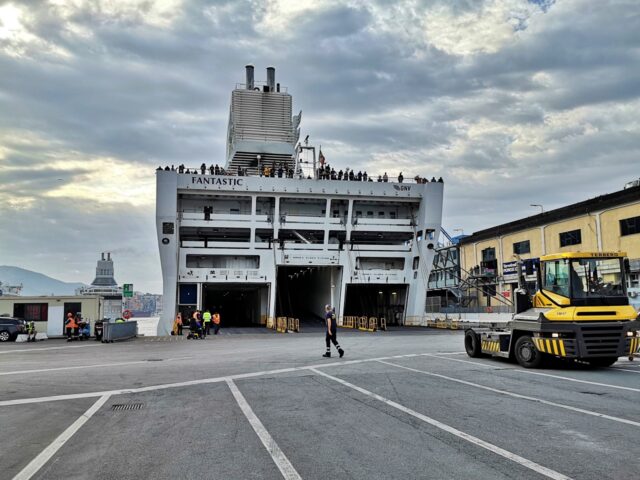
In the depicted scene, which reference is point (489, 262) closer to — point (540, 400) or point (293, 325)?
point (293, 325)

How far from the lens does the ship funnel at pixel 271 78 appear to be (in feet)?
149

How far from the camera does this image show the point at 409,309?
41.0 meters

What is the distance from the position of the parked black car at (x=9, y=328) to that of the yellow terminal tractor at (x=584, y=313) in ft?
91.3

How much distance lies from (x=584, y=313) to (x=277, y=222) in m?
27.4

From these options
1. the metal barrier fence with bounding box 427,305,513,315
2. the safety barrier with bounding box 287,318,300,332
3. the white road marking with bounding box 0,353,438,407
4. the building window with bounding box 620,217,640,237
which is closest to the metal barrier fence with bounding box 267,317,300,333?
the safety barrier with bounding box 287,318,300,332

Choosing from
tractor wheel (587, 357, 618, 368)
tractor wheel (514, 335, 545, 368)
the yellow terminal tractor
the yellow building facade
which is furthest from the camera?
the yellow building facade

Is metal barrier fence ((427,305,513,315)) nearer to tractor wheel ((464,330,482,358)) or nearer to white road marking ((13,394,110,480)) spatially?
tractor wheel ((464,330,482,358))

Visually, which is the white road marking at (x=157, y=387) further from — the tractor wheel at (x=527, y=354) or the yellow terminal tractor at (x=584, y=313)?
the yellow terminal tractor at (x=584, y=313)

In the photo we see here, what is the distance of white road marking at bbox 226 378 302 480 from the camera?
205 inches

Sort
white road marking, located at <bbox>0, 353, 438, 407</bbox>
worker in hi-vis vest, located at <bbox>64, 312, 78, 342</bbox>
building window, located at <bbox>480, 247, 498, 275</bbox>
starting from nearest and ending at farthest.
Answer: white road marking, located at <bbox>0, 353, 438, 407</bbox>, worker in hi-vis vest, located at <bbox>64, 312, 78, 342</bbox>, building window, located at <bbox>480, 247, 498, 275</bbox>

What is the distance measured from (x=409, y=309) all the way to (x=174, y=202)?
19.5 m

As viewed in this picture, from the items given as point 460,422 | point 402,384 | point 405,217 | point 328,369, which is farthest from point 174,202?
point 460,422

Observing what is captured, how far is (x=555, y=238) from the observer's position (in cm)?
4297

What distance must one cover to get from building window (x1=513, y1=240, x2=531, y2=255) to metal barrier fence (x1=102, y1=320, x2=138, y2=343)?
33.6 m
